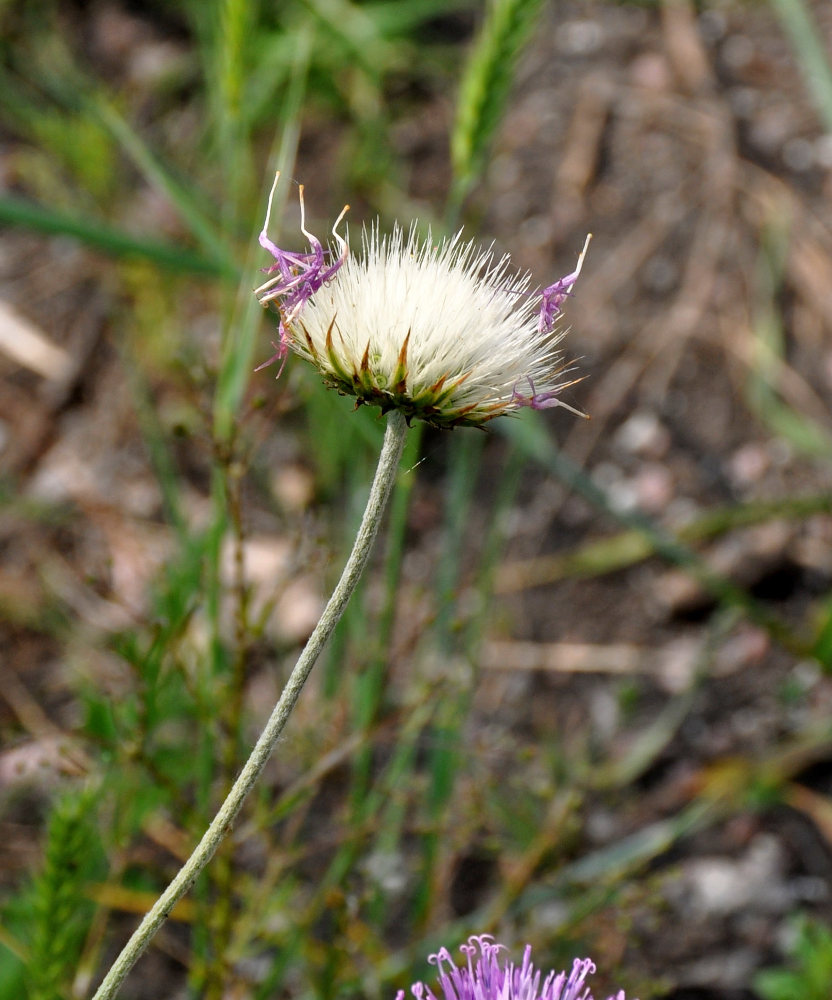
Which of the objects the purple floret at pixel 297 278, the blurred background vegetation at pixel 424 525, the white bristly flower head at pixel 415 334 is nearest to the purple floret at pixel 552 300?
the white bristly flower head at pixel 415 334

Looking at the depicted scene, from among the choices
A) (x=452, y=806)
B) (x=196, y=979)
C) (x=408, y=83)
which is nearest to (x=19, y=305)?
(x=408, y=83)

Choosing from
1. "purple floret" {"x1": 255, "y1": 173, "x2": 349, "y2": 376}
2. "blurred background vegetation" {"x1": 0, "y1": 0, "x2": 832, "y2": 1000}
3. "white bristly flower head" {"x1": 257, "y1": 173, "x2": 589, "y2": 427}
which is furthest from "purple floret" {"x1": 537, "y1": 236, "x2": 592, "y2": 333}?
"blurred background vegetation" {"x1": 0, "y1": 0, "x2": 832, "y2": 1000}

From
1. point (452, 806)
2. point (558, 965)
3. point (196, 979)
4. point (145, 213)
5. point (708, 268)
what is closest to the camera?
point (196, 979)

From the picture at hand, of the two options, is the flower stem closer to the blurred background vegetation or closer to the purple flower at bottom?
the purple flower at bottom

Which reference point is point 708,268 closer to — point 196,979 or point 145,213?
point 145,213

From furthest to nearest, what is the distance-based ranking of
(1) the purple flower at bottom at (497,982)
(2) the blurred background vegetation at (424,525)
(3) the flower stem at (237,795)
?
(2) the blurred background vegetation at (424,525)
(1) the purple flower at bottom at (497,982)
(3) the flower stem at (237,795)

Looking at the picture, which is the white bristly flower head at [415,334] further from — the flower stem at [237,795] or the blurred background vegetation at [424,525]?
the blurred background vegetation at [424,525]
